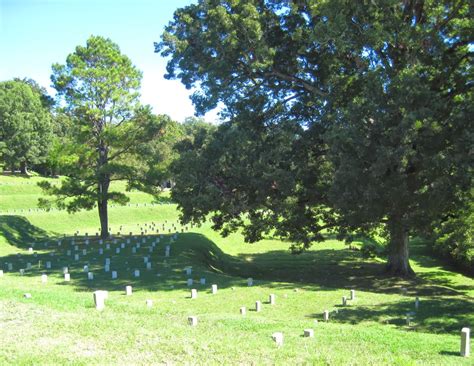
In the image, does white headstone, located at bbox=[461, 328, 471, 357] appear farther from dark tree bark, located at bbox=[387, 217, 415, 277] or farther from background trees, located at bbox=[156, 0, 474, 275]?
dark tree bark, located at bbox=[387, 217, 415, 277]

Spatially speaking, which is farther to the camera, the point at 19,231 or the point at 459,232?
the point at 19,231

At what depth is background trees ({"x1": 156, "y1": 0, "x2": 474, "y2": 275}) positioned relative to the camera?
1634cm

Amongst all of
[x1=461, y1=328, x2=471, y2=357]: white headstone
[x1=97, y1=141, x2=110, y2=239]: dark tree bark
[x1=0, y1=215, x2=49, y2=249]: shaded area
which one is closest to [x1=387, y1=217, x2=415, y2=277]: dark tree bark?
[x1=461, y1=328, x2=471, y2=357]: white headstone

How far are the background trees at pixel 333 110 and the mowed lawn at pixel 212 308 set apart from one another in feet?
10.4

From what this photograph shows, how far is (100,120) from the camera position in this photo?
30.4 m

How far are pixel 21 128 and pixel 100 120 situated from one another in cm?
3472

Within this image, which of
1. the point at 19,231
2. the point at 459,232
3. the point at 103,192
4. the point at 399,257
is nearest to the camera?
the point at 459,232

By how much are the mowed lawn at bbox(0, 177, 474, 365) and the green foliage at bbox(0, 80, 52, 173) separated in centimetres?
2772

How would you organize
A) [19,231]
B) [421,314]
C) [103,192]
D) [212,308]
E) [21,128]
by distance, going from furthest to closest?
[21,128], [19,231], [103,192], [212,308], [421,314]

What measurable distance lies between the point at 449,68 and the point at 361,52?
139 inches

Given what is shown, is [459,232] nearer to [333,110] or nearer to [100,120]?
[333,110]

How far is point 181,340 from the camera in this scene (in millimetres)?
7145

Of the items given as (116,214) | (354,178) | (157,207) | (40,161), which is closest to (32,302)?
(354,178)

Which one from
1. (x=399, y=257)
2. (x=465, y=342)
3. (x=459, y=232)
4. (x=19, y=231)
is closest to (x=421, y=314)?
(x=465, y=342)
